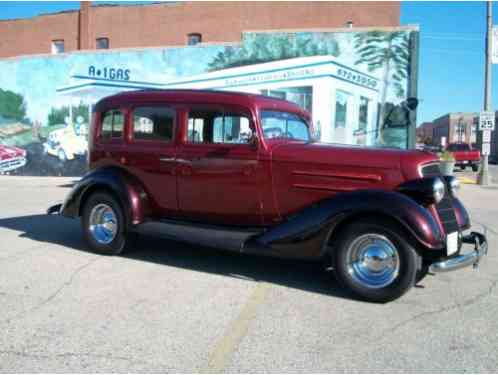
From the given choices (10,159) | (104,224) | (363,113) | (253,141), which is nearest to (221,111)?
(253,141)

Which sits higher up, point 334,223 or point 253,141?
point 253,141

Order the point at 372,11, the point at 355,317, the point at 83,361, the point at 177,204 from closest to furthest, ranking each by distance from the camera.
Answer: the point at 83,361
the point at 355,317
the point at 177,204
the point at 372,11

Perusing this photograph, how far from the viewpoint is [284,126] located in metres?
5.69

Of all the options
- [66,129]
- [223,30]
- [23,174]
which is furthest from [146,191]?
[223,30]

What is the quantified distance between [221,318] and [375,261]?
1.49m

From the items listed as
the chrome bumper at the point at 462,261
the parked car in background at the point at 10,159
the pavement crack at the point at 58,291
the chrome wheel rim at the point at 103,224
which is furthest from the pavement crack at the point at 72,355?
the parked car in background at the point at 10,159

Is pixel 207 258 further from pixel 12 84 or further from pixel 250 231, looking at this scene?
pixel 12 84

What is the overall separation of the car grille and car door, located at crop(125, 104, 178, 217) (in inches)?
109

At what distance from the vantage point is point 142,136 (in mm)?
6043

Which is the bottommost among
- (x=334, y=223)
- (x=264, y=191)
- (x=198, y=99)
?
(x=334, y=223)

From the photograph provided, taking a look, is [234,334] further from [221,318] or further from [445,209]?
[445,209]

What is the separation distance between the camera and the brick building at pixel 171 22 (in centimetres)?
2403

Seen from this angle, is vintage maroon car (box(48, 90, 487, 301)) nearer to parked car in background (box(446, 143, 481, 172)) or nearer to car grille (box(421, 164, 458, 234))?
car grille (box(421, 164, 458, 234))

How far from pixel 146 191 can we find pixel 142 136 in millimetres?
676
